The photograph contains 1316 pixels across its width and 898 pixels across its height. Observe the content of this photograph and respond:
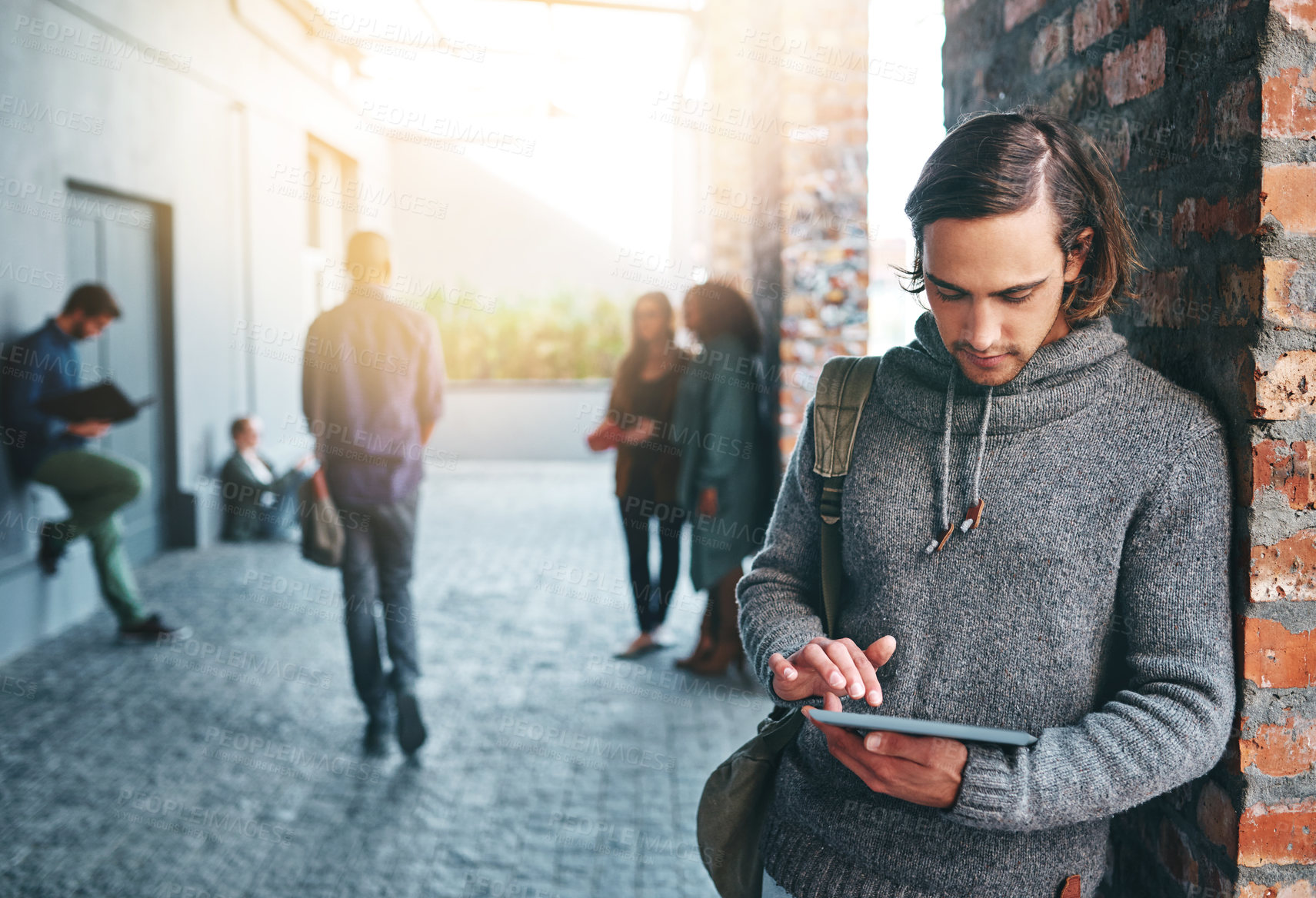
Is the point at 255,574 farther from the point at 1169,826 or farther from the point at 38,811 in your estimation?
the point at 1169,826

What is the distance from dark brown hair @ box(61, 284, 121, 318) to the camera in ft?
16.6

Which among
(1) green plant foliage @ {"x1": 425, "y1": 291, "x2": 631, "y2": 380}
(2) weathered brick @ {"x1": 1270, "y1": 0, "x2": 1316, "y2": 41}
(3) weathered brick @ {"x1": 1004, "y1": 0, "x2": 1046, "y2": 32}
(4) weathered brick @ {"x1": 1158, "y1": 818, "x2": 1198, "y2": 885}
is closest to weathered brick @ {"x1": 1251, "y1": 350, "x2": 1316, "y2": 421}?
(2) weathered brick @ {"x1": 1270, "y1": 0, "x2": 1316, "y2": 41}

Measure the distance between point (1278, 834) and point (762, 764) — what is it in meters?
0.67

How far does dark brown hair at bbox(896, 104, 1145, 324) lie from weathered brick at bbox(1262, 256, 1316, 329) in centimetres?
16

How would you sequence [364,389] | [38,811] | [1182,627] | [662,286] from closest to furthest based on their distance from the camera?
[1182,627], [38,811], [364,389], [662,286]

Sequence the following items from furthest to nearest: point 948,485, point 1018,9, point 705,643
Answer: point 705,643 → point 1018,9 → point 948,485

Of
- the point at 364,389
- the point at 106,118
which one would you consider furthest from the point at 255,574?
the point at 364,389

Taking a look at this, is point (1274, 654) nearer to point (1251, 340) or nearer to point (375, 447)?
point (1251, 340)

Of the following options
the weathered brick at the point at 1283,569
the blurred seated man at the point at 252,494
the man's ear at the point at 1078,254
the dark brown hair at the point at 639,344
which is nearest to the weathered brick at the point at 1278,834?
the weathered brick at the point at 1283,569

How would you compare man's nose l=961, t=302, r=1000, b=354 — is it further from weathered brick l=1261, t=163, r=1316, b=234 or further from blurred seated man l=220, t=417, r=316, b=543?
blurred seated man l=220, t=417, r=316, b=543

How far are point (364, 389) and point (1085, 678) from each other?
3164 millimetres

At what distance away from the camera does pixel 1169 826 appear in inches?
54.0

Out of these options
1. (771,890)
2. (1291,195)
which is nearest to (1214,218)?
(1291,195)

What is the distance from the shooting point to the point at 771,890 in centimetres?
142
